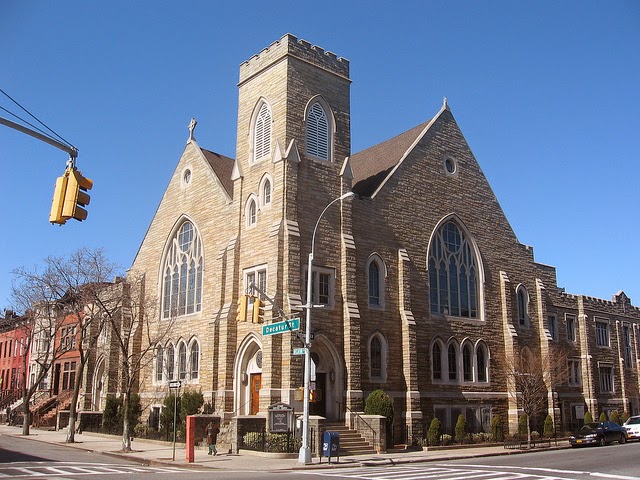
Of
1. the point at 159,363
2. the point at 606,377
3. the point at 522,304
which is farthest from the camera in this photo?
the point at 606,377

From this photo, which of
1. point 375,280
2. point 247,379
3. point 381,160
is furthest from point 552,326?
point 247,379

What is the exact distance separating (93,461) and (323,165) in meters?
16.2

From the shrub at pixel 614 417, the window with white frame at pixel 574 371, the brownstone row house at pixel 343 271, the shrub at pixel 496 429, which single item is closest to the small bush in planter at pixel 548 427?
the brownstone row house at pixel 343 271

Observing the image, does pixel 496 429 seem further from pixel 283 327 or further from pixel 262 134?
pixel 262 134

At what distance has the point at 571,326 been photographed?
42531mm

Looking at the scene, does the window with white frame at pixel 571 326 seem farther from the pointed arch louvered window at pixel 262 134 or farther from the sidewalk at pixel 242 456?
the pointed arch louvered window at pixel 262 134

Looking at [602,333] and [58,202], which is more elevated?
[602,333]

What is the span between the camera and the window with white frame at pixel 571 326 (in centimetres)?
4212

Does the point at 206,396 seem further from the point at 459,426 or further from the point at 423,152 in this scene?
the point at 423,152

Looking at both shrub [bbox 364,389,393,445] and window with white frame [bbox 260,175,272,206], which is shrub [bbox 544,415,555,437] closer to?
shrub [bbox 364,389,393,445]

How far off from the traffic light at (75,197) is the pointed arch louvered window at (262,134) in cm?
2172

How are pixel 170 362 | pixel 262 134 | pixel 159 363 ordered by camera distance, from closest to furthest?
pixel 262 134
pixel 170 362
pixel 159 363

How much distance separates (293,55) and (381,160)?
9.81 metres

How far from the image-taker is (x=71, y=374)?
49.5 metres
